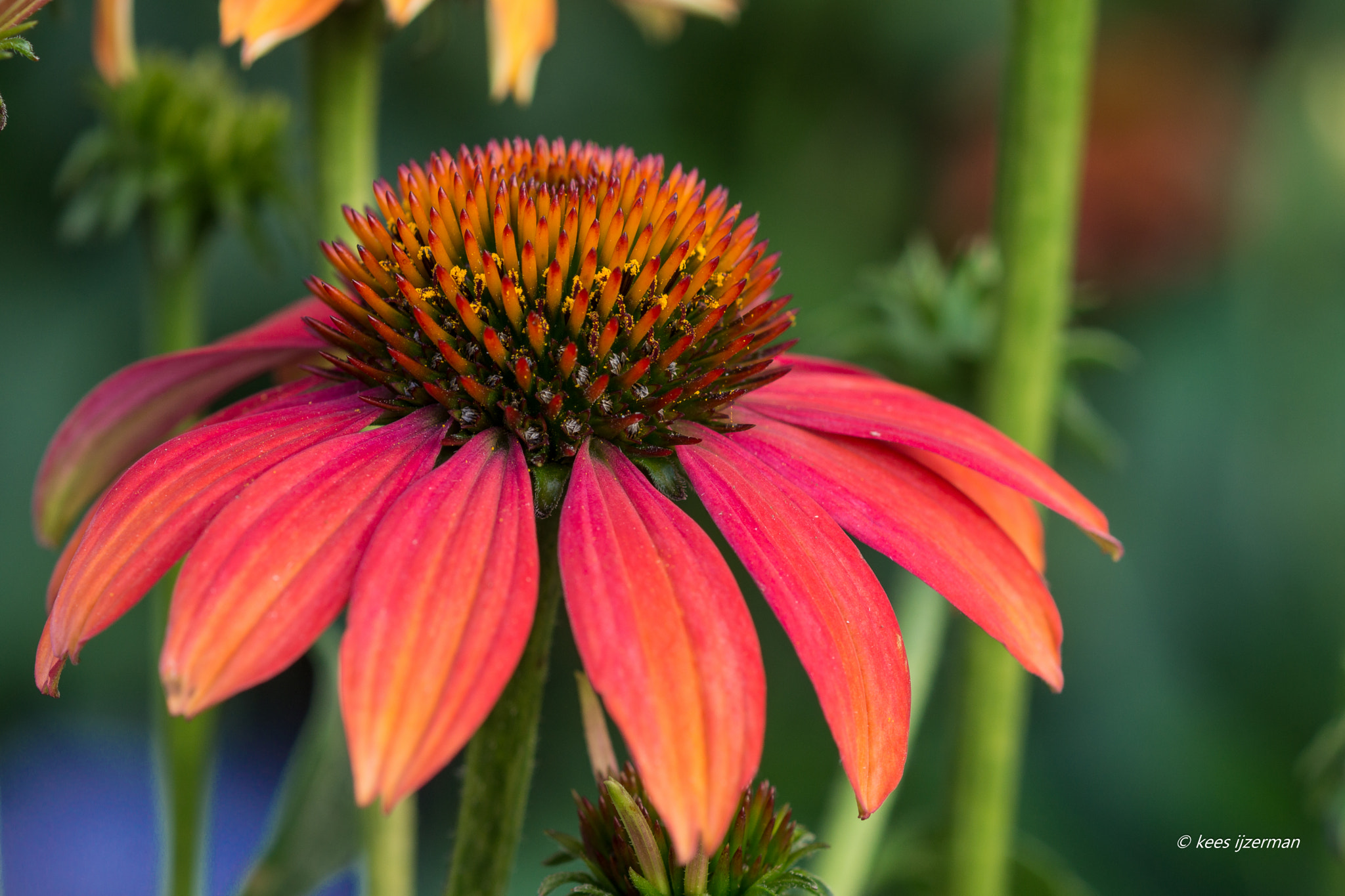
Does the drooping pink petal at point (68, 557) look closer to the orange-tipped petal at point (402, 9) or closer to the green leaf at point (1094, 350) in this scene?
the orange-tipped petal at point (402, 9)

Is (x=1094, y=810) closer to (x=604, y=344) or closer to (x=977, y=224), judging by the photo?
(x=977, y=224)

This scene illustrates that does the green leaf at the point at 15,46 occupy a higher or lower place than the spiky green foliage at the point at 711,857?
higher

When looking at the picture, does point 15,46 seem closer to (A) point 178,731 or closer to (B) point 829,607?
(B) point 829,607

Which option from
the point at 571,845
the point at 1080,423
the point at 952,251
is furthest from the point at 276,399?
the point at 952,251

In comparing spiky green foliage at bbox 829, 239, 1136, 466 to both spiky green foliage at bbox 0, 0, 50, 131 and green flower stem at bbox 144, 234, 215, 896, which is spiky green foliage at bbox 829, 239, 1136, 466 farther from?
spiky green foliage at bbox 0, 0, 50, 131

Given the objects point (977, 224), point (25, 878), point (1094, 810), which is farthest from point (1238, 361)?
point (25, 878)

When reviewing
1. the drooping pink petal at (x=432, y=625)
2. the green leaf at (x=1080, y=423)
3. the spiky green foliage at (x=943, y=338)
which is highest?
the spiky green foliage at (x=943, y=338)

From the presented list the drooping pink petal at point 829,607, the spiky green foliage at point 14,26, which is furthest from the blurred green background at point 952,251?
the spiky green foliage at point 14,26
